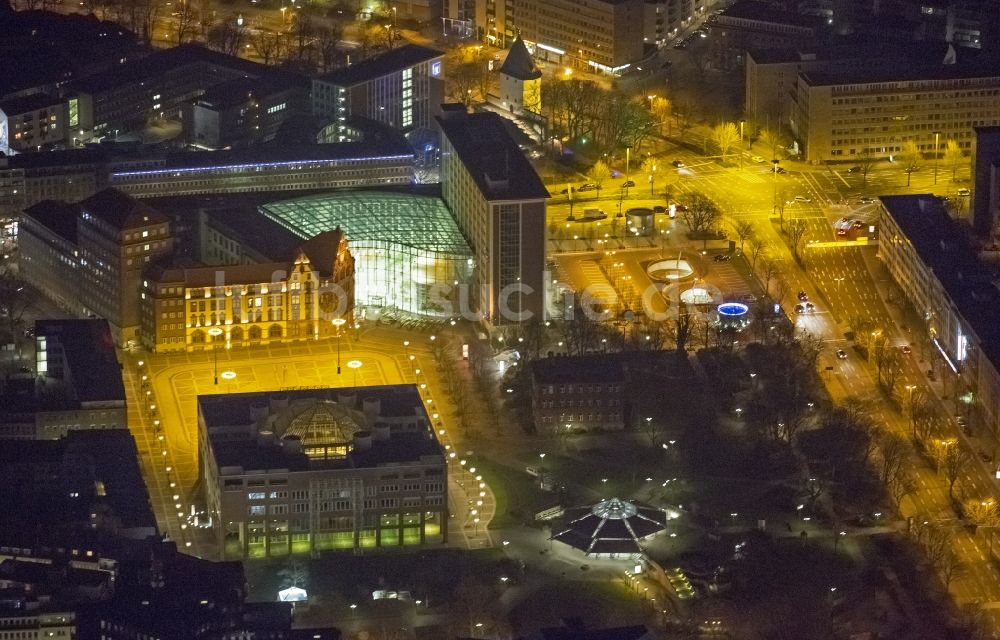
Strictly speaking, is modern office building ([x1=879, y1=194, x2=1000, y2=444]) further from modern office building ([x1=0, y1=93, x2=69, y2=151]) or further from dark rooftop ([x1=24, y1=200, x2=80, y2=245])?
modern office building ([x1=0, y1=93, x2=69, y2=151])

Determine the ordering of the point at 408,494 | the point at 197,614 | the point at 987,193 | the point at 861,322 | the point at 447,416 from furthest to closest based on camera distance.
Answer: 1. the point at 987,193
2. the point at 861,322
3. the point at 447,416
4. the point at 408,494
5. the point at 197,614

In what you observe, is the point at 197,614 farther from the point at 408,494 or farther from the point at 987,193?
the point at 987,193

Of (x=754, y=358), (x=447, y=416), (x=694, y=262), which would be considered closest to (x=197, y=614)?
(x=447, y=416)

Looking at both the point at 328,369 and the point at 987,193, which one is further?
the point at 987,193

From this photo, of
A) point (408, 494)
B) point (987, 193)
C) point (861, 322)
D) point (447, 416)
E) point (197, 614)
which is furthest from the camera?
point (987, 193)

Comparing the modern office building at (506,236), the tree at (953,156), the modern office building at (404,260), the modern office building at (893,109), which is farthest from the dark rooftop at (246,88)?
the tree at (953,156)

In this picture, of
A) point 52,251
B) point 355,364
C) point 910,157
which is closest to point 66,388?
point 355,364

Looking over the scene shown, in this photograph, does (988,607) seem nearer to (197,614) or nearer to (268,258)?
(197,614)
